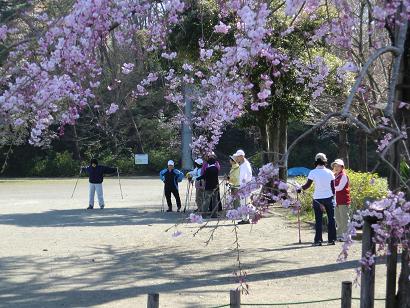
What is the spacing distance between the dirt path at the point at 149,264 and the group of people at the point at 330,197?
0.37 metres

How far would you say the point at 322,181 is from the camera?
11891mm

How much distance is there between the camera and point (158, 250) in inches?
454

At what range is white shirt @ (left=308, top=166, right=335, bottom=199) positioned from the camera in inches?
467

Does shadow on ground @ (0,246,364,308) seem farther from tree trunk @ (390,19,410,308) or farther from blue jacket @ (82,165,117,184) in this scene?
blue jacket @ (82,165,117,184)

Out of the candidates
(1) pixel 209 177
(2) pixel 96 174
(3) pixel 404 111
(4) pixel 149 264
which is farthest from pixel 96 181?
(3) pixel 404 111

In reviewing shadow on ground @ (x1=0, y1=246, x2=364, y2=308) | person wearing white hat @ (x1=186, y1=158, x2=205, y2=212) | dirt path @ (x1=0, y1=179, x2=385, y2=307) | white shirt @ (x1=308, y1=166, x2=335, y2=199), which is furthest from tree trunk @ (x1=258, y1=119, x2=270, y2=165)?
shadow on ground @ (x1=0, y1=246, x2=364, y2=308)

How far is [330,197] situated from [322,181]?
1.09ft

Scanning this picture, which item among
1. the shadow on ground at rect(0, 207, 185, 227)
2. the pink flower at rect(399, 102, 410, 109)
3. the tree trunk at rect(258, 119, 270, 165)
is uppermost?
the tree trunk at rect(258, 119, 270, 165)

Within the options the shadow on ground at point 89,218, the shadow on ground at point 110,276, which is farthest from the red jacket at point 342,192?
the shadow on ground at point 89,218

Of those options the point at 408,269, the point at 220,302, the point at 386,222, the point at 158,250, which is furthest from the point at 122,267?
the point at 386,222

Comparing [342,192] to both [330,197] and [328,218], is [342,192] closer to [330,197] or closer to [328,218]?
[330,197]

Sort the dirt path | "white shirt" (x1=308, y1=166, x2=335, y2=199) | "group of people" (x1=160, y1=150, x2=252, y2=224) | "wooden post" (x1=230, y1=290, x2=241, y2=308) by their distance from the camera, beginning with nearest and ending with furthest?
"wooden post" (x1=230, y1=290, x2=241, y2=308)
the dirt path
"white shirt" (x1=308, y1=166, x2=335, y2=199)
"group of people" (x1=160, y1=150, x2=252, y2=224)

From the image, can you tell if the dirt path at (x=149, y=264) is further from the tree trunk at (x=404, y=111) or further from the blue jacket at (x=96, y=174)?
the blue jacket at (x=96, y=174)

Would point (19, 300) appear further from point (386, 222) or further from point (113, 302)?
point (386, 222)
